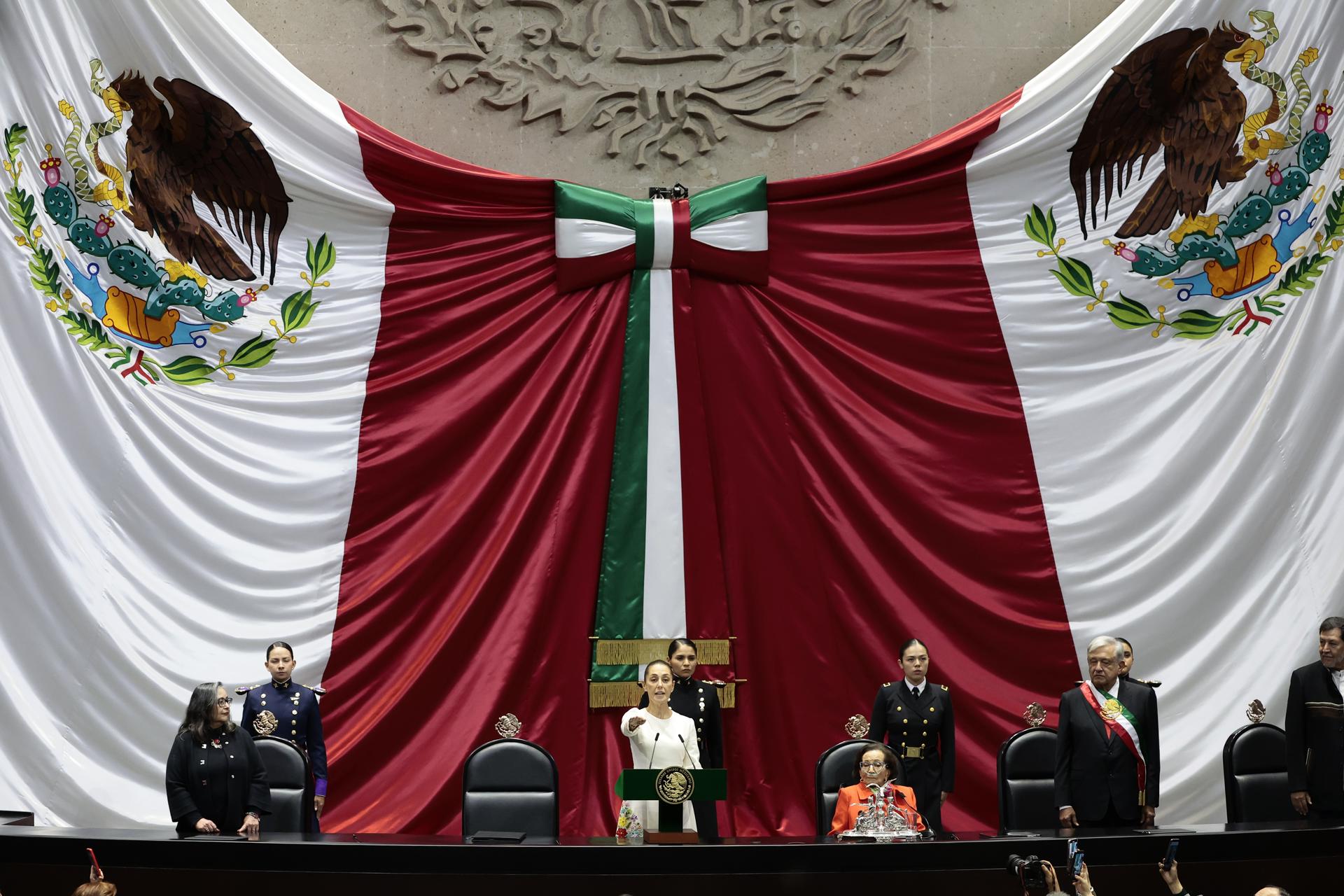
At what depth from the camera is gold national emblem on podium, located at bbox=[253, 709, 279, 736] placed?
206 inches

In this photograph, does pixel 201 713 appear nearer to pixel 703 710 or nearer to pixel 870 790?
pixel 703 710

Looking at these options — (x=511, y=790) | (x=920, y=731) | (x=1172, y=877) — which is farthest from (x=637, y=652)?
(x=1172, y=877)

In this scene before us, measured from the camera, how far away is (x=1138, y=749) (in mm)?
4766

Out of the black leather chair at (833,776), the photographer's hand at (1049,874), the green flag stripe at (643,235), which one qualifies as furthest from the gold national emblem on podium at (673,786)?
the green flag stripe at (643,235)

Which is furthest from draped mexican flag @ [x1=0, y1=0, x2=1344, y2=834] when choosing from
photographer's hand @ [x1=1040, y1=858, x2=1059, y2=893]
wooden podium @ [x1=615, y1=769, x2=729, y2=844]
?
photographer's hand @ [x1=1040, y1=858, x2=1059, y2=893]

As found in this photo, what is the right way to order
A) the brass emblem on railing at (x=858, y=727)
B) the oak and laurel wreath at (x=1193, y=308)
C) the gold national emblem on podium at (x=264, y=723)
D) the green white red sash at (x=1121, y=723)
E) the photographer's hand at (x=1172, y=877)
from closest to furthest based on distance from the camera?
the photographer's hand at (x=1172, y=877)
the green white red sash at (x=1121, y=723)
the gold national emblem on podium at (x=264, y=723)
the brass emblem on railing at (x=858, y=727)
the oak and laurel wreath at (x=1193, y=308)

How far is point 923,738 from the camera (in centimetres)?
532

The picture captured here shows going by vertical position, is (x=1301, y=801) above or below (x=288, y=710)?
below

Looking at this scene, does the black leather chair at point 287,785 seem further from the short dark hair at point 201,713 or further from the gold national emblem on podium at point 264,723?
the gold national emblem on podium at point 264,723

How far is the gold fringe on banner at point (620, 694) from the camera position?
19.1ft

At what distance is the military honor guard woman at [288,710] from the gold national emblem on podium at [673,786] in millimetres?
1938

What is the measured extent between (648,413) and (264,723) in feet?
6.68

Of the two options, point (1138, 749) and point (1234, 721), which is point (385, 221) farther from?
point (1234, 721)

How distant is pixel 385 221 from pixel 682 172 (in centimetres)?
139
